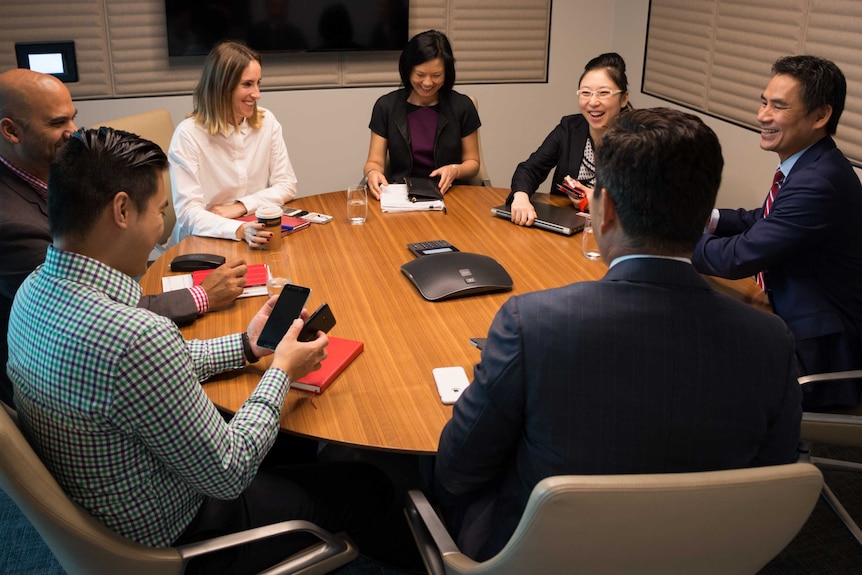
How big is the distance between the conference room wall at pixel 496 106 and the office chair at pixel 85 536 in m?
3.66

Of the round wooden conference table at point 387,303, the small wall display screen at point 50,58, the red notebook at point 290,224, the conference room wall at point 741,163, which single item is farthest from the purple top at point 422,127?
the small wall display screen at point 50,58

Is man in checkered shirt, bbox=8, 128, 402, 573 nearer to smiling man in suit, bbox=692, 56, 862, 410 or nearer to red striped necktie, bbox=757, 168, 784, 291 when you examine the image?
smiling man in suit, bbox=692, 56, 862, 410

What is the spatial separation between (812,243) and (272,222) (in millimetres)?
1797

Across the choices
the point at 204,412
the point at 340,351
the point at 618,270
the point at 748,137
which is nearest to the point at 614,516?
the point at 618,270

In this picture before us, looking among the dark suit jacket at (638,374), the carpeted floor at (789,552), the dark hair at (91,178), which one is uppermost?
the dark hair at (91,178)

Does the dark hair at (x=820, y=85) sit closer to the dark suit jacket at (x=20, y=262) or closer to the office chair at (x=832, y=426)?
the office chair at (x=832, y=426)

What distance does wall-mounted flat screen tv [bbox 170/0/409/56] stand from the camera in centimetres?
452

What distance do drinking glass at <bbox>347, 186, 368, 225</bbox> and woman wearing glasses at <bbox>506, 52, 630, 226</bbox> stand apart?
0.60 meters

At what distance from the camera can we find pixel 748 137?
4.14 meters

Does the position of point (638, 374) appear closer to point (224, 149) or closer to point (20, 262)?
point (20, 262)

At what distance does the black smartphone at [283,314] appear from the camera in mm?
1885

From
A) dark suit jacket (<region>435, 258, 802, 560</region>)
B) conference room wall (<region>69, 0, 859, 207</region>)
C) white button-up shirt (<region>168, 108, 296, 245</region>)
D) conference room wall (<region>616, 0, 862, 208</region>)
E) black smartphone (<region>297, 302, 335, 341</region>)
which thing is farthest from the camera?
conference room wall (<region>69, 0, 859, 207</region>)

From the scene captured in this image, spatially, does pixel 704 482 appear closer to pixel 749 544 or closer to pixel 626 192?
pixel 749 544

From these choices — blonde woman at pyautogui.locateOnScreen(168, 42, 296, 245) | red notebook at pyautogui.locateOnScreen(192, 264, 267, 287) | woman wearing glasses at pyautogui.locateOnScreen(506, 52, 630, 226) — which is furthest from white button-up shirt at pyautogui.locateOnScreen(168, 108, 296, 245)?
woman wearing glasses at pyautogui.locateOnScreen(506, 52, 630, 226)
